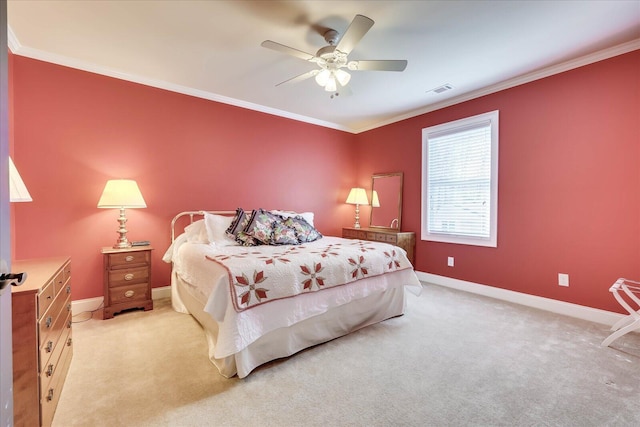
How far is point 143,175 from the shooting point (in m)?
3.27

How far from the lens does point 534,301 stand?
3.17 meters

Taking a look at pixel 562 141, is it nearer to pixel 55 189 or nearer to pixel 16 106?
pixel 55 189

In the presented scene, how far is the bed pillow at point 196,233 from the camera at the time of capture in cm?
312

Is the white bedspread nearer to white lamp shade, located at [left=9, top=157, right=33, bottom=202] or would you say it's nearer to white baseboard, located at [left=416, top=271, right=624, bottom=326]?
white lamp shade, located at [left=9, top=157, right=33, bottom=202]

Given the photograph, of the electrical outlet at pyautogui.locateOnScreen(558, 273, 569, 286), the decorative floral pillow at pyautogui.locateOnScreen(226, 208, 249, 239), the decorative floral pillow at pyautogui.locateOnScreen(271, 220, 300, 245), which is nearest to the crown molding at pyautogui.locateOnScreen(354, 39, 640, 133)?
the electrical outlet at pyautogui.locateOnScreen(558, 273, 569, 286)

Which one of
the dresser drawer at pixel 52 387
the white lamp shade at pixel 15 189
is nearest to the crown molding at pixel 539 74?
the white lamp shade at pixel 15 189

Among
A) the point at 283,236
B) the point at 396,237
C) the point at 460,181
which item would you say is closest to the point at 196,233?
the point at 283,236

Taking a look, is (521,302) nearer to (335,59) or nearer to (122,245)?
(335,59)

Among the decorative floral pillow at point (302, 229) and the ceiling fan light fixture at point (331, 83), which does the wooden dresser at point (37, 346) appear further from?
the ceiling fan light fixture at point (331, 83)

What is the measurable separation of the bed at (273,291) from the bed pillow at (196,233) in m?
0.01

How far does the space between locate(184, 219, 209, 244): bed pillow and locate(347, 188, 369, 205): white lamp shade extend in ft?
8.48

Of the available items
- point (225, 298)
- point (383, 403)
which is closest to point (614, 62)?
point (383, 403)

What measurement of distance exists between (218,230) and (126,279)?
1020 mm

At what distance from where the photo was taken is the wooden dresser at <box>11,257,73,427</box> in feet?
3.95
